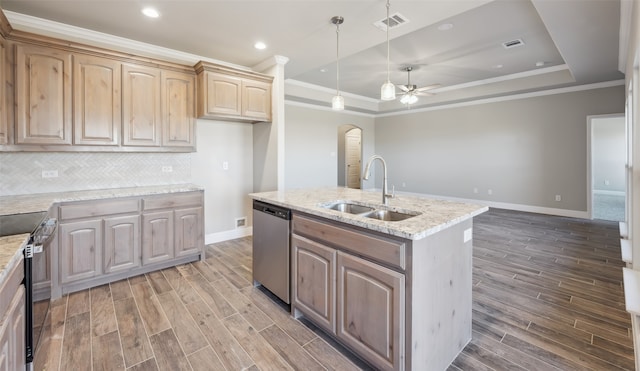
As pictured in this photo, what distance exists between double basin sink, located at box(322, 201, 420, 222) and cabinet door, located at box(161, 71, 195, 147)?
228 centimetres

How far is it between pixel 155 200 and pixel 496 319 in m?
3.41

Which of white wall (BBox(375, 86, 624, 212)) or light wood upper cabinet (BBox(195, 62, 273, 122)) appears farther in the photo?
white wall (BBox(375, 86, 624, 212))

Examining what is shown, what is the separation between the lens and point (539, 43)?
14.1ft

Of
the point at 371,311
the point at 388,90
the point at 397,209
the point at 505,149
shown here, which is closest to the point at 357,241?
the point at 371,311

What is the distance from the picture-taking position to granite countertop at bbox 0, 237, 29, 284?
1107 mm

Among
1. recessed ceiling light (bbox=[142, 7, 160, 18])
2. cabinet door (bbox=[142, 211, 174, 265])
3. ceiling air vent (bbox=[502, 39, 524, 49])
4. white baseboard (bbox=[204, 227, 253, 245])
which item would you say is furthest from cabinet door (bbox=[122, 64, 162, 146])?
ceiling air vent (bbox=[502, 39, 524, 49])

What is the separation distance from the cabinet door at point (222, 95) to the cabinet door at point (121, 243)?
4.95ft

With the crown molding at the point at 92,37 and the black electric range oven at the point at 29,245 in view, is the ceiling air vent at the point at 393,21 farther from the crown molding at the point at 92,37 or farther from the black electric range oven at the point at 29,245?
the black electric range oven at the point at 29,245

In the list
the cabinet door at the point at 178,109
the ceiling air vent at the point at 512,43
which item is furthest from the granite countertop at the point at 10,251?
the ceiling air vent at the point at 512,43

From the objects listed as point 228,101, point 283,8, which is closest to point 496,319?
point 283,8

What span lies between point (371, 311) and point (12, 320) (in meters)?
1.65

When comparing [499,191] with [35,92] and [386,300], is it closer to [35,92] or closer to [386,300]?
[386,300]

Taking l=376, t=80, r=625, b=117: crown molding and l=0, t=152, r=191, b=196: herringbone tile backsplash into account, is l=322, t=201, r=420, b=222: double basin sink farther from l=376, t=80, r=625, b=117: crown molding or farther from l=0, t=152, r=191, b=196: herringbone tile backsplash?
l=376, t=80, r=625, b=117: crown molding

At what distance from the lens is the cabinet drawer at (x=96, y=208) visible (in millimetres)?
2695
